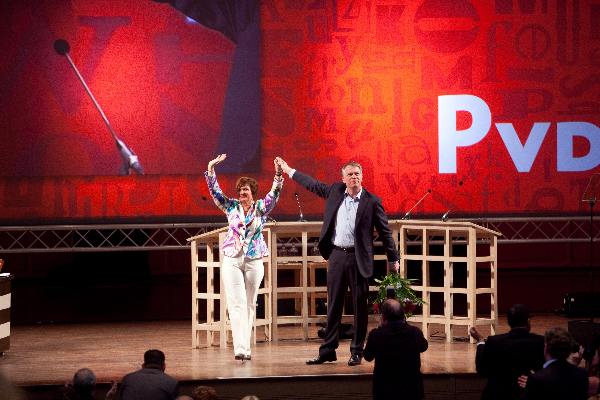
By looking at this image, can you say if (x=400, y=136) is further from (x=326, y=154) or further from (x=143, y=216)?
(x=143, y=216)

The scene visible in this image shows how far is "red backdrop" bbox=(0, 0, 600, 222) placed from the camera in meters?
10.2

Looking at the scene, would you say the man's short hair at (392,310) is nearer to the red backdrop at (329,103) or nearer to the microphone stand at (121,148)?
the red backdrop at (329,103)

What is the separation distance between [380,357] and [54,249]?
194 inches

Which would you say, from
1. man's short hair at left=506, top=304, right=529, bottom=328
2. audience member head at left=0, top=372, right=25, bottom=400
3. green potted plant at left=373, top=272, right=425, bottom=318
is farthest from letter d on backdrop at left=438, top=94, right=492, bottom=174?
audience member head at left=0, top=372, right=25, bottom=400

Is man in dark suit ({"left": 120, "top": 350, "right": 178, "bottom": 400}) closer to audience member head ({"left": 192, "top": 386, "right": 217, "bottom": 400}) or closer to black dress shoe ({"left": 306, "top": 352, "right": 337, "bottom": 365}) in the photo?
audience member head ({"left": 192, "top": 386, "right": 217, "bottom": 400})

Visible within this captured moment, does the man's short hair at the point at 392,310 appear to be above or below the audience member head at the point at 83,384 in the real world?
above

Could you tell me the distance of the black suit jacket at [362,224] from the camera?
25.1ft

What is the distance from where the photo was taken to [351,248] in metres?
7.70

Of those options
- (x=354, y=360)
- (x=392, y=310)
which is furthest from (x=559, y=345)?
(x=354, y=360)

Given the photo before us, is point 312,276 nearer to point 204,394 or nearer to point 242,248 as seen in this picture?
point 242,248

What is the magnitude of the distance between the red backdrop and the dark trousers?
8.82 feet

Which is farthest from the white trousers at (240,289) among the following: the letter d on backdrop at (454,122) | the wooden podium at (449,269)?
the letter d on backdrop at (454,122)

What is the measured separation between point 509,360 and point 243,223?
9.06 feet

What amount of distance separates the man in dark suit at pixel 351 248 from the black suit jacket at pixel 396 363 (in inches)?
68.2
